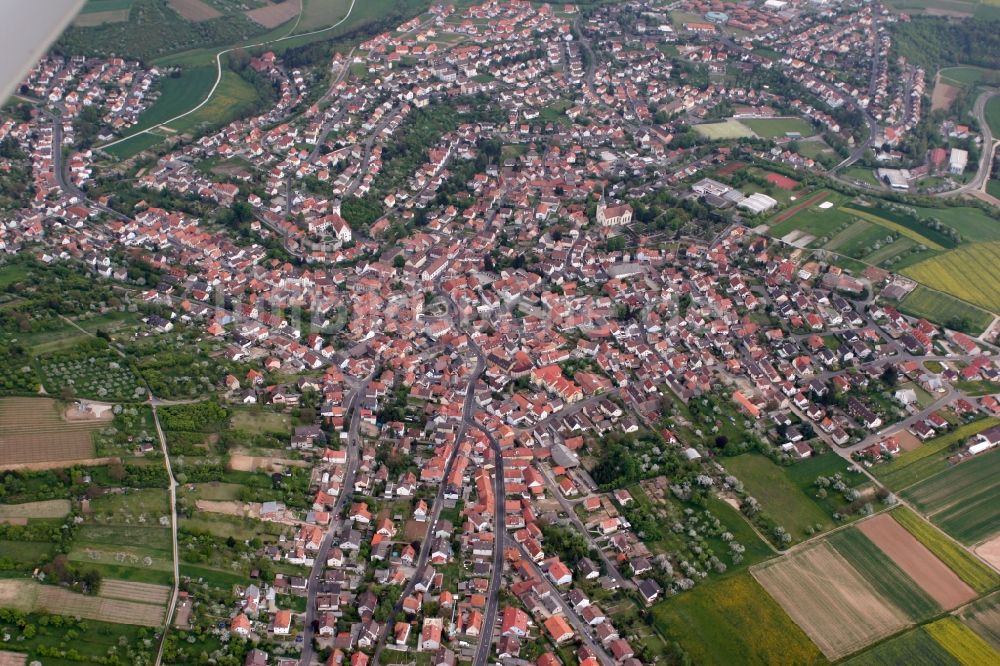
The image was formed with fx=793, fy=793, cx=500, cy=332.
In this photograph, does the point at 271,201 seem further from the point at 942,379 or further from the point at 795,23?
the point at 795,23

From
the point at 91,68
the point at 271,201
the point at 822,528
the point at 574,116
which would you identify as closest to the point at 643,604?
the point at 822,528

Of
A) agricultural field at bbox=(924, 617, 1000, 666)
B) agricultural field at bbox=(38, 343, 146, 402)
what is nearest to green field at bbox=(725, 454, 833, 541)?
agricultural field at bbox=(924, 617, 1000, 666)

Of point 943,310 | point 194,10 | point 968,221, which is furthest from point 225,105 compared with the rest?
point 968,221

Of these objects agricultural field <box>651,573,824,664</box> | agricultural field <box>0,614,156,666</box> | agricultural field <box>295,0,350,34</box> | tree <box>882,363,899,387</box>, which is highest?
agricultural field <box>295,0,350,34</box>

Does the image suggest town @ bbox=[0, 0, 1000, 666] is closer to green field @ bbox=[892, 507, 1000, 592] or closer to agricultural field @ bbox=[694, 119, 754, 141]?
green field @ bbox=[892, 507, 1000, 592]

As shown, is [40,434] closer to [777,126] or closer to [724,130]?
[724,130]
